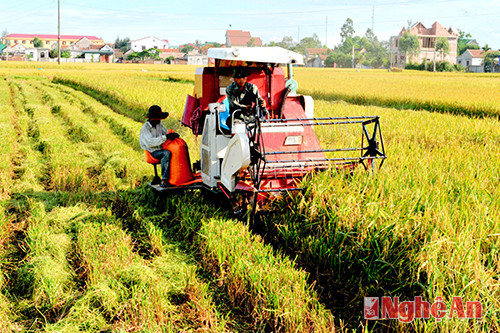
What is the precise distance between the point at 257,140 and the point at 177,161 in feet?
5.76

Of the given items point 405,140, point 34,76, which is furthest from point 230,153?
point 34,76

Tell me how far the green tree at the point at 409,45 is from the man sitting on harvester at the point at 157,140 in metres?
97.4

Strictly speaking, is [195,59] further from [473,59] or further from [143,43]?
[473,59]

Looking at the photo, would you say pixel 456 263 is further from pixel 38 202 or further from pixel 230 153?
pixel 38 202

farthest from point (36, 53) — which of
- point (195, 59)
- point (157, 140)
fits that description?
point (157, 140)

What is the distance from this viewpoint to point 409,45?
96.6 metres

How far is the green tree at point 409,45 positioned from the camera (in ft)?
316

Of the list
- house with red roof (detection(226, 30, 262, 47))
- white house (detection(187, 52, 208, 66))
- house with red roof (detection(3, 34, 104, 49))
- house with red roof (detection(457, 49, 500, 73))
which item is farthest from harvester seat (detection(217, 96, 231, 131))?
house with red roof (detection(3, 34, 104, 49))

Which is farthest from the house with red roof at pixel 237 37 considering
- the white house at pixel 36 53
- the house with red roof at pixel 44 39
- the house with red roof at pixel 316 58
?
the house with red roof at pixel 44 39

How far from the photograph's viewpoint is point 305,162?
591 cm

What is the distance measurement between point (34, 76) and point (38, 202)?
114 feet

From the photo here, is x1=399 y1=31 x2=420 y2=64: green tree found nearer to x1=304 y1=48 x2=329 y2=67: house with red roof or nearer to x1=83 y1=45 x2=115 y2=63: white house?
x1=304 y1=48 x2=329 y2=67: house with red roof

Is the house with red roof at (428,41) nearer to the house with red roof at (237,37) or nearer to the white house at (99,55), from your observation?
the house with red roof at (237,37)

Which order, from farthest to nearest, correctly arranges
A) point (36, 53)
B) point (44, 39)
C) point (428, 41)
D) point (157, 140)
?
point (44, 39), point (36, 53), point (428, 41), point (157, 140)
